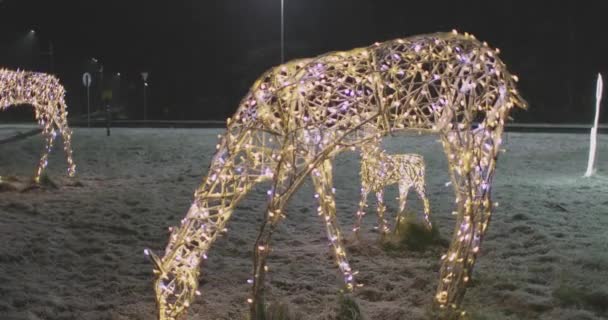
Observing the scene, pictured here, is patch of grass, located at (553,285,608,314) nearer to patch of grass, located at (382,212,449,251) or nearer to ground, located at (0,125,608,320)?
ground, located at (0,125,608,320)

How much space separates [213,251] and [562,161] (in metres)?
10.2

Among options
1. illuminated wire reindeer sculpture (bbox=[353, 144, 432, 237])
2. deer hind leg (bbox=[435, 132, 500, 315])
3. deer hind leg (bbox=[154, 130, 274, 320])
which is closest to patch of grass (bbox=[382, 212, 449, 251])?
illuminated wire reindeer sculpture (bbox=[353, 144, 432, 237])

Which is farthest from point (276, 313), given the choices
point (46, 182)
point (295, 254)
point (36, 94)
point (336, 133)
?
point (36, 94)

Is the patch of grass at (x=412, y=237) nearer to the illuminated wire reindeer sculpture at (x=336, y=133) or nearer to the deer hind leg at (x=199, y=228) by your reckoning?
the illuminated wire reindeer sculpture at (x=336, y=133)

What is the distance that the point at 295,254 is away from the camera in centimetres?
700

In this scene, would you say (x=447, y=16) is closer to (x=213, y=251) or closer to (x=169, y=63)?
(x=169, y=63)

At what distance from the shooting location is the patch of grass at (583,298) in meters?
5.26

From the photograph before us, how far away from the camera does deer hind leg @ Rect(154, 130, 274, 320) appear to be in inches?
168

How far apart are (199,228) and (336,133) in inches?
49.9

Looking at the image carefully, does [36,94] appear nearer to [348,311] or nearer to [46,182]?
[46,182]

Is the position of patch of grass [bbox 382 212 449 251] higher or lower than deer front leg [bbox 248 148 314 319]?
lower

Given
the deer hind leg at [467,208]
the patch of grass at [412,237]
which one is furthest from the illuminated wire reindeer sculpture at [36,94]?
the deer hind leg at [467,208]

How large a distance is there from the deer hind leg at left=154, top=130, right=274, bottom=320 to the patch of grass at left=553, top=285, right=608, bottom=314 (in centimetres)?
277

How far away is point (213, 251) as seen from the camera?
279 inches
